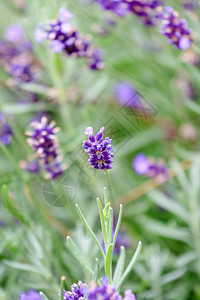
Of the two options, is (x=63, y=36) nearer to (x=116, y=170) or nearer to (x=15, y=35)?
(x=116, y=170)

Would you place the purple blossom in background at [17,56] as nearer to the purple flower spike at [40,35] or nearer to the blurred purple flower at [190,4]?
the purple flower spike at [40,35]

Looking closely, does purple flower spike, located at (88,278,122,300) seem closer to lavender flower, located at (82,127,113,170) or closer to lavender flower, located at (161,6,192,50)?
lavender flower, located at (82,127,113,170)

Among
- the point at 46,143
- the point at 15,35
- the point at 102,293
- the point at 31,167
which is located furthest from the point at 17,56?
the point at 102,293

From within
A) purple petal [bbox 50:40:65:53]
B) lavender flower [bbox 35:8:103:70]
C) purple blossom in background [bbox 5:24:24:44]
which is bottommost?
purple petal [bbox 50:40:65:53]

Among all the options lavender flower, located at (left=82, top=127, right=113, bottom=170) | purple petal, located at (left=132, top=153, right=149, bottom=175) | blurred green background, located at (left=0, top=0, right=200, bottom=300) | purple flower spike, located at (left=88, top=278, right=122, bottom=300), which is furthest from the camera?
purple petal, located at (left=132, top=153, right=149, bottom=175)

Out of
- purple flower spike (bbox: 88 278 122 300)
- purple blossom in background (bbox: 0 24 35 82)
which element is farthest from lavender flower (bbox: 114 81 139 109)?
purple flower spike (bbox: 88 278 122 300)
